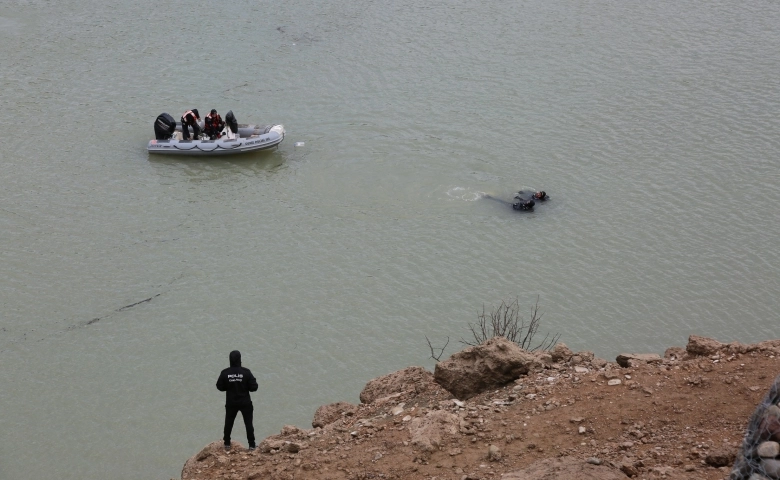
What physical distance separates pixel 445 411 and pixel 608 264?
9706 millimetres

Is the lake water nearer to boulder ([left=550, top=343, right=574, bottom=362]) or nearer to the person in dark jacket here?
the person in dark jacket

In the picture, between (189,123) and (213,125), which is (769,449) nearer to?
(213,125)

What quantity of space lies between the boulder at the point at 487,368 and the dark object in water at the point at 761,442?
376cm

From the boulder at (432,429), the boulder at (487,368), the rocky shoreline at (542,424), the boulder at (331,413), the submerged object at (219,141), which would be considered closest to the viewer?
the rocky shoreline at (542,424)

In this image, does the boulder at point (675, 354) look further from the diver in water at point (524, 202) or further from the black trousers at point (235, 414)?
the diver in water at point (524, 202)

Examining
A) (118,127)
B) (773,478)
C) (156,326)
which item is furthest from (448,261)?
(773,478)

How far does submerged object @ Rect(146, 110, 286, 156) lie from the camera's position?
22555 millimetres

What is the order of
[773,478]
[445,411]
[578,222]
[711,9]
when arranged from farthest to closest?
[711,9] → [578,222] → [445,411] → [773,478]

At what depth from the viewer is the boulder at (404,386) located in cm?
1058

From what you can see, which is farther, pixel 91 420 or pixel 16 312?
pixel 16 312

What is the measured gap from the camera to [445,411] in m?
9.20

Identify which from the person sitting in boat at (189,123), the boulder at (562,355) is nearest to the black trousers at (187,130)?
the person sitting in boat at (189,123)

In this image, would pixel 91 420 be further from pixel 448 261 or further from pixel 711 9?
pixel 711 9

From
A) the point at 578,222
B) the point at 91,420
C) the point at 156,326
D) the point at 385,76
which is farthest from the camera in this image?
the point at 385,76
